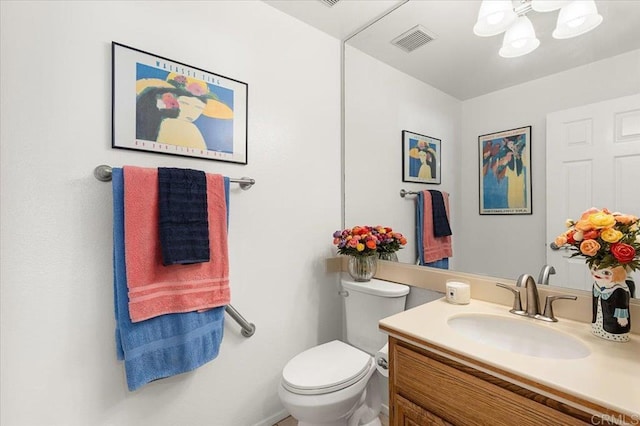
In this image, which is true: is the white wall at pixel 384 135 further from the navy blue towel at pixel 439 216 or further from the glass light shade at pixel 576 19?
the glass light shade at pixel 576 19

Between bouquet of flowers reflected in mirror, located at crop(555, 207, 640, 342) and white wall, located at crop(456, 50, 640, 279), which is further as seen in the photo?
white wall, located at crop(456, 50, 640, 279)

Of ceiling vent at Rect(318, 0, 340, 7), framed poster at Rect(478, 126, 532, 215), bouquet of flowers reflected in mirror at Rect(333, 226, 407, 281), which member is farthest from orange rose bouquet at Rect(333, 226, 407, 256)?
ceiling vent at Rect(318, 0, 340, 7)

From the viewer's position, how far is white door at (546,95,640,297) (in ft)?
3.27

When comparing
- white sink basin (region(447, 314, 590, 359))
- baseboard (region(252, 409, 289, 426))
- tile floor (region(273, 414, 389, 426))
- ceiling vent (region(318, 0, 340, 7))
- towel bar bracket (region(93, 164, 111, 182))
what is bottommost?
tile floor (region(273, 414, 389, 426))

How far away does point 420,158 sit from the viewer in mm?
1661

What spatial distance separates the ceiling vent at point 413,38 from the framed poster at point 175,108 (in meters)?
0.98

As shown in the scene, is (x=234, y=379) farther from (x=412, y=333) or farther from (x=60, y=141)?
(x=60, y=141)

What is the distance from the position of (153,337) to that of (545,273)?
1.59 meters

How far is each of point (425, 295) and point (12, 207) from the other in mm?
1735

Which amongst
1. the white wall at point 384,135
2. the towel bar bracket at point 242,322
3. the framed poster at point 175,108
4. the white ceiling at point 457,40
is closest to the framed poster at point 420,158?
the white wall at point 384,135

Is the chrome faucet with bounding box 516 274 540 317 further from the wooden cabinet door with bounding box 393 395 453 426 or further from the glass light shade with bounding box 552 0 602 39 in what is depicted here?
the glass light shade with bounding box 552 0 602 39

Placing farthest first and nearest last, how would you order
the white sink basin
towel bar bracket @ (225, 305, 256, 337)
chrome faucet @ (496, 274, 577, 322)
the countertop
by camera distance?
towel bar bracket @ (225, 305, 256, 337)
chrome faucet @ (496, 274, 577, 322)
the white sink basin
the countertop

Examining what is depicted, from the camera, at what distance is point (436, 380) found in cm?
92

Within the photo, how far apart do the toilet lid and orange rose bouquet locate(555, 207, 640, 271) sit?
97cm
